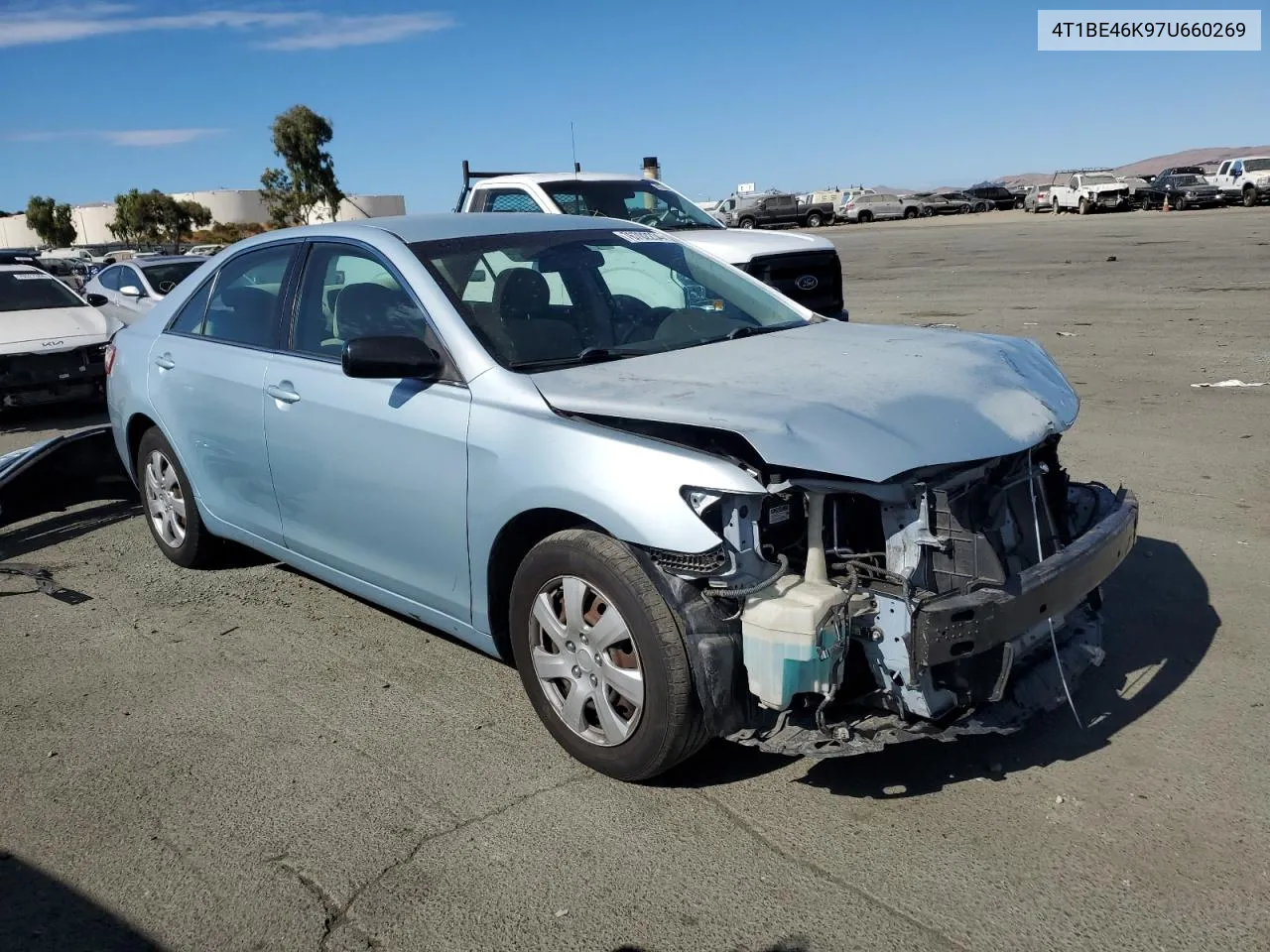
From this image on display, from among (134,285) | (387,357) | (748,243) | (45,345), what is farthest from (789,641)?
(134,285)

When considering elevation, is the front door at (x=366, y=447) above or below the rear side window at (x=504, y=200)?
below

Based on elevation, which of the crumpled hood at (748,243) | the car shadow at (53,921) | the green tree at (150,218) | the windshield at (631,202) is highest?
the green tree at (150,218)

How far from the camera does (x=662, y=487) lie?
3.22 m

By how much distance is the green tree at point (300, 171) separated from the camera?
6819 centimetres

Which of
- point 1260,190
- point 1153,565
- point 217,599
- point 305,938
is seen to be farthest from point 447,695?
point 1260,190

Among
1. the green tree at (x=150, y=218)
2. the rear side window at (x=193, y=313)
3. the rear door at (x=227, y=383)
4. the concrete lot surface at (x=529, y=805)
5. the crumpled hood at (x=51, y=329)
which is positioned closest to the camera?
the concrete lot surface at (x=529, y=805)

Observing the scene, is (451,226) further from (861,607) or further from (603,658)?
(861,607)

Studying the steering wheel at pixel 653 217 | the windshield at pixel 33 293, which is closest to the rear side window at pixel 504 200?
the steering wheel at pixel 653 217

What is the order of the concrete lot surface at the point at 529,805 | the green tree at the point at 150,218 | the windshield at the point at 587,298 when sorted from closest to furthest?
the concrete lot surface at the point at 529,805 → the windshield at the point at 587,298 → the green tree at the point at 150,218

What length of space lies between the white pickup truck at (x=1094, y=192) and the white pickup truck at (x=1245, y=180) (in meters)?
3.78

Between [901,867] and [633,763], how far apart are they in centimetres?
85

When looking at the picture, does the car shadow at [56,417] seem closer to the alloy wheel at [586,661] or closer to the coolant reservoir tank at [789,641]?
the alloy wheel at [586,661]

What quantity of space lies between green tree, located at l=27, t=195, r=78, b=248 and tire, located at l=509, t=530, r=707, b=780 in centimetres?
10484

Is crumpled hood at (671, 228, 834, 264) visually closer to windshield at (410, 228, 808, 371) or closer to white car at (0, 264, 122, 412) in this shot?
windshield at (410, 228, 808, 371)
